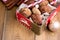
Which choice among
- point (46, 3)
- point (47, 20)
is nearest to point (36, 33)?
point (47, 20)

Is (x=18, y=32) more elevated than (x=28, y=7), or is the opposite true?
(x=28, y=7)

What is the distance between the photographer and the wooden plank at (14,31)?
123 centimetres

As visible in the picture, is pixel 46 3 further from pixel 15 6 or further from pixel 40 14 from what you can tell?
pixel 15 6

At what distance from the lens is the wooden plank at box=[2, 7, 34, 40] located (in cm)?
123

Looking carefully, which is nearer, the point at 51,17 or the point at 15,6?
the point at 51,17

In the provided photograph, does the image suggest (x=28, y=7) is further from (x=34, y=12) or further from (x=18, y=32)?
(x=18, y=32)

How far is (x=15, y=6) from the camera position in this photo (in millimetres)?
1346

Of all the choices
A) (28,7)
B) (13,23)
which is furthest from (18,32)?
(28,7)

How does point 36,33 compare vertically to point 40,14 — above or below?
below

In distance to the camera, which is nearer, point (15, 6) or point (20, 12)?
point (20, 12)

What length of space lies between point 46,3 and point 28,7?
131 millimetres

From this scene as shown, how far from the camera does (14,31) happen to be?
4.10 ft

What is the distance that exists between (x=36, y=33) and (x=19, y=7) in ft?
0.71

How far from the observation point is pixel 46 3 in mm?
1262
